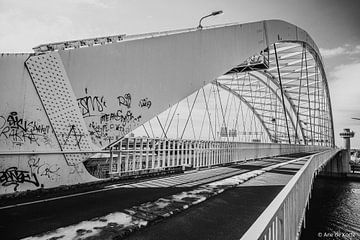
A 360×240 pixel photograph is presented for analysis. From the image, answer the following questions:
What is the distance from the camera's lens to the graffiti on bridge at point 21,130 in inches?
192

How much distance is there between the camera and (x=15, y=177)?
486 cm

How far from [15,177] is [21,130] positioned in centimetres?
100

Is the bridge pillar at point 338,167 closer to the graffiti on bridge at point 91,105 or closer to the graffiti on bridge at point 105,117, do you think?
the graffiti on bridge at point 105,117

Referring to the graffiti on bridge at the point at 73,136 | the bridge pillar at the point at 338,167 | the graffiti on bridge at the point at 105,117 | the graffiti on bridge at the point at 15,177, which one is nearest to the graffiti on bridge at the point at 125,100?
the graffiti on bridge at the point at 105,117

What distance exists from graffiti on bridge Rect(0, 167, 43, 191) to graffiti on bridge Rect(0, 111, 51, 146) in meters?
0.61

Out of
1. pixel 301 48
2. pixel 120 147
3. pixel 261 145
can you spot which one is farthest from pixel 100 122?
pixel 301 48

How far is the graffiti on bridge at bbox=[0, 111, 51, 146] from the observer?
Result: 488cm

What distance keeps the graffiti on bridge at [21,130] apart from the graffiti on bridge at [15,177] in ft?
1.99

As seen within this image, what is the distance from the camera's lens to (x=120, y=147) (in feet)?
23.2

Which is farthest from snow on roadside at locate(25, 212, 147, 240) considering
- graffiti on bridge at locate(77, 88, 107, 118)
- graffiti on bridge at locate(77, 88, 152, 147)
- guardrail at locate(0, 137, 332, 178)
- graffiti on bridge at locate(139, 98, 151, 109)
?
graffiti on bridge at locate(139, 98, 151, 109)

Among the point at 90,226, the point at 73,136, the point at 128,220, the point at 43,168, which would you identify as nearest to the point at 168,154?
the point at 73,136

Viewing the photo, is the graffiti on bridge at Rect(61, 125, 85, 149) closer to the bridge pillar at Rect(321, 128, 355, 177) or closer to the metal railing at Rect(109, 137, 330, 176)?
the metal railing at Rect(109, 137, 330, 176)

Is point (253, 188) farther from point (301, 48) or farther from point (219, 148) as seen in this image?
point (301, 48)

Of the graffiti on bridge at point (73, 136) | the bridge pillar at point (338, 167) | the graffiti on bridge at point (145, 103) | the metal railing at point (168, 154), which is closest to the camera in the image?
the graffiti on bridge at point (73, 136)
